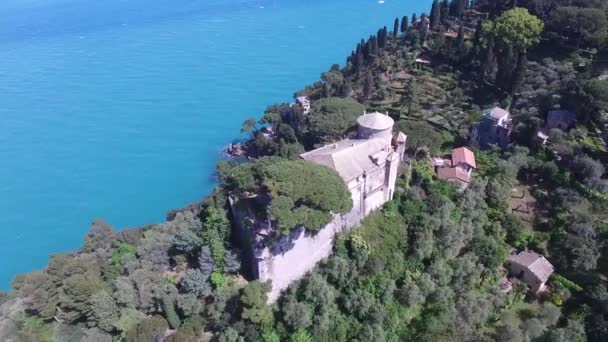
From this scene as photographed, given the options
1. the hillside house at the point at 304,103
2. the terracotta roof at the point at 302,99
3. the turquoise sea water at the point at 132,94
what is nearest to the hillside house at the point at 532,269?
the hillside house at the point at 304,103

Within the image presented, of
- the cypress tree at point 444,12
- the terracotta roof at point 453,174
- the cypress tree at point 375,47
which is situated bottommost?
the terracotta roof at point 453,174

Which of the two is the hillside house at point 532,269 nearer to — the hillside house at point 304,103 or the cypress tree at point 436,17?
the hillside house at point 304,103

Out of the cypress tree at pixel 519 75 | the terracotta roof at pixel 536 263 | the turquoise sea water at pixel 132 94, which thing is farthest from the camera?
the turquoise sea water at pixel 132 94

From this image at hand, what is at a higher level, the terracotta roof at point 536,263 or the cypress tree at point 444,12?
the cypress tree at point 444,12

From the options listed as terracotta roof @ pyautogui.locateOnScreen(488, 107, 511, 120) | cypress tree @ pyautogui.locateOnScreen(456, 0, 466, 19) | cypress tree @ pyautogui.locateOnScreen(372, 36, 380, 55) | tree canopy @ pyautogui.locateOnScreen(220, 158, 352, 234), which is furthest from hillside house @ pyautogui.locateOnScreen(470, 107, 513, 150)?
cypress tree @ pyautogui.locateOnScreen(456, 0, 466, 19)

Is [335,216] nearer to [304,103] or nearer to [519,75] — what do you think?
[304,103]

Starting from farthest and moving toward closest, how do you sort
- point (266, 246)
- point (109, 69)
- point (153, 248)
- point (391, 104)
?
point (109, 69), point (391, 104), point (153, 248), point (266, 246)

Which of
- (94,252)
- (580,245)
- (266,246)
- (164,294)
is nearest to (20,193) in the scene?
(94,252)

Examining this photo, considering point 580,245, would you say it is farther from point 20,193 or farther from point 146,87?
point 146,87
